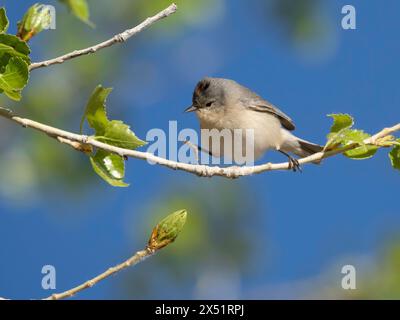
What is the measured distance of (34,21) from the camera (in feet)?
6.68

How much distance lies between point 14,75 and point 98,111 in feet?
0.96

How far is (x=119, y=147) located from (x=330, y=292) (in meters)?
2.22

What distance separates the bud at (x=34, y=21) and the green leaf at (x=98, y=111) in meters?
0.28

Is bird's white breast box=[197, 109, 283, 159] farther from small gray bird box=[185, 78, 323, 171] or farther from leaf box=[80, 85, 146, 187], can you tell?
leaf box=[80, 85, 146, 187]

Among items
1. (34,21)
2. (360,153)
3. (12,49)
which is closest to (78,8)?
(12,49)

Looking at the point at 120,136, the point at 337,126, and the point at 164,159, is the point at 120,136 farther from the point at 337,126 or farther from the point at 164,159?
the point at 337,126

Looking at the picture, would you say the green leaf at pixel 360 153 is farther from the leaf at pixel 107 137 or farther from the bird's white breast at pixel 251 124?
the bird's white breast at pixel 251 124

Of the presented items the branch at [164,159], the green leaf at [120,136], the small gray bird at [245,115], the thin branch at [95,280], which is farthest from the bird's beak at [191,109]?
the thin branch at [95,280]

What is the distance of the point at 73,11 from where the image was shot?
1211 mm

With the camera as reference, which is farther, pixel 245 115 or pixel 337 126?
pixel 245 115

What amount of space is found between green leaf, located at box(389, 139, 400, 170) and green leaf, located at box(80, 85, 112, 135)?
84cm

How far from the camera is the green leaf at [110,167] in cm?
192
